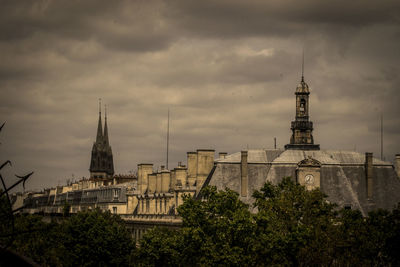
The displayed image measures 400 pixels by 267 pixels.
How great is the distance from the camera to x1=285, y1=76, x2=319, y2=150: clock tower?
12938 centimetres

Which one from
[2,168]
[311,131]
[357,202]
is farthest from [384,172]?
[2,168]

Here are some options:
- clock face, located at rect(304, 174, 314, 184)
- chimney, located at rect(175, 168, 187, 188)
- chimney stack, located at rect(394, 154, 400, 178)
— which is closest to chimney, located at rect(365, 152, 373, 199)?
clock face, located at rect(304, 174, 314, 184)

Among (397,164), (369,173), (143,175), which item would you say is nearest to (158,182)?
(143,175)

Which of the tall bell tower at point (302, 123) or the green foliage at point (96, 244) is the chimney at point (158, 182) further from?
the green foliage at point (96, 244)

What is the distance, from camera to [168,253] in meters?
82.4

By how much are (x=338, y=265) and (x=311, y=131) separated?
205 feet

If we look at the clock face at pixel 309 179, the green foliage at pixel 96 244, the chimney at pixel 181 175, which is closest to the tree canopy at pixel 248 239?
the green foliage at pixel 96 244

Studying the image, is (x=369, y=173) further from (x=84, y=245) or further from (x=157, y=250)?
(x=84, y=245)

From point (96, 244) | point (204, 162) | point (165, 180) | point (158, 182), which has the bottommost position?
point (96, 244)

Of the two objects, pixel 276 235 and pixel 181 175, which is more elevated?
pixel 181 175

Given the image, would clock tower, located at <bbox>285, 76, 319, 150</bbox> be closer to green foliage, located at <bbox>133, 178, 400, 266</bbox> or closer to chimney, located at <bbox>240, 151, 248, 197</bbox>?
chimney, located at <bbox>240, 151, 248, 197</bbox>

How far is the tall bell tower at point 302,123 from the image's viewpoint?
129m

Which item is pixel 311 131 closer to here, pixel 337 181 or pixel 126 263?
pixel 337 181

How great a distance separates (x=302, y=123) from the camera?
129625mm
